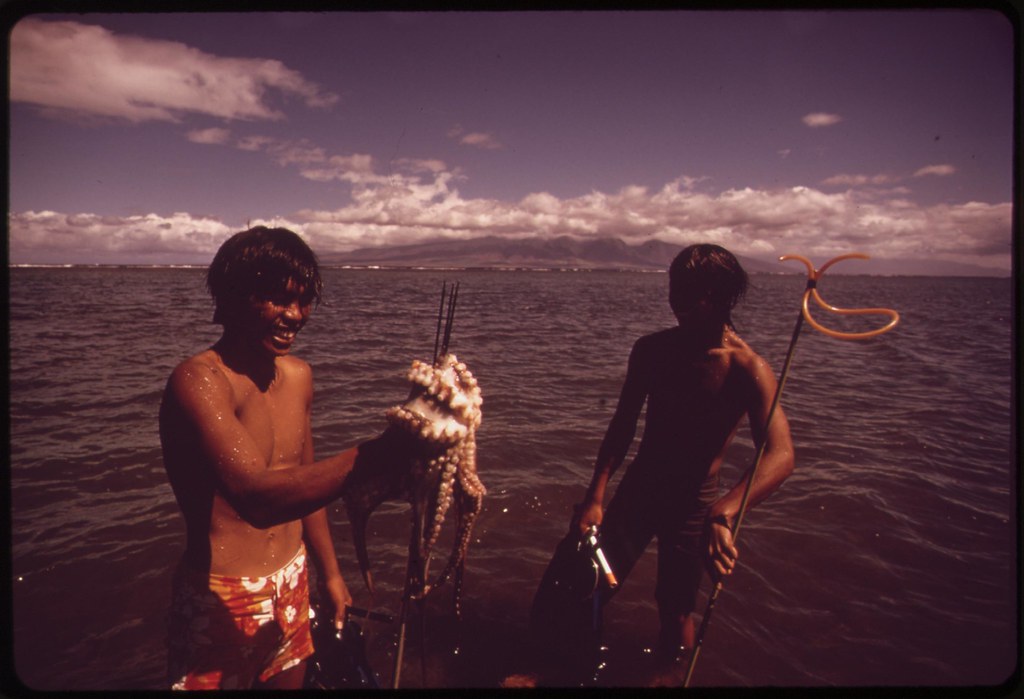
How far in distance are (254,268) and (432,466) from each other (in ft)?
3.97

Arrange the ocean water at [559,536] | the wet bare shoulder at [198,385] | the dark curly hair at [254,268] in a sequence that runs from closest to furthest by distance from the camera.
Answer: the wet bare shoulder at [198,385] < the dark curly hair at [254,268] < the ocean water at [559,536]

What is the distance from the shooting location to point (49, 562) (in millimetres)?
5523

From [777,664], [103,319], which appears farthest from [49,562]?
[103,319]

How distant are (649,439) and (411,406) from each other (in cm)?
244

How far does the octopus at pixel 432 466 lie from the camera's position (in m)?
2.12

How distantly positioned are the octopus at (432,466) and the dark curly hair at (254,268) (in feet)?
2.51

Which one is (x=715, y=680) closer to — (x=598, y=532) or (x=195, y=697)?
(x=598, y=532)

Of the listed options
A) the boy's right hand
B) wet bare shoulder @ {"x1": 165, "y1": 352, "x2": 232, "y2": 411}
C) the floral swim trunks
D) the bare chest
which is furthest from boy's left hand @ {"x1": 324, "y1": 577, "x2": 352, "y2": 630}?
the boy's right hand

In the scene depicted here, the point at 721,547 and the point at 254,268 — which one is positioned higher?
the point at 254,268

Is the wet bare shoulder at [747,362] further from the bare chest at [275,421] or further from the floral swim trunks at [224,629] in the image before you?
the floral swim trunks at [224,629]

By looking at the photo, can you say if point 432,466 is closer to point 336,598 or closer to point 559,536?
point 336,598

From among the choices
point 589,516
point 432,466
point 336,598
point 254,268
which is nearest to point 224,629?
point 336,598

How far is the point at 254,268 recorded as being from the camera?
8.09 ft

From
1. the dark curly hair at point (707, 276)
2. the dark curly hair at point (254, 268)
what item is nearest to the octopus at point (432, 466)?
the dark curly hair at point (254, 268)
